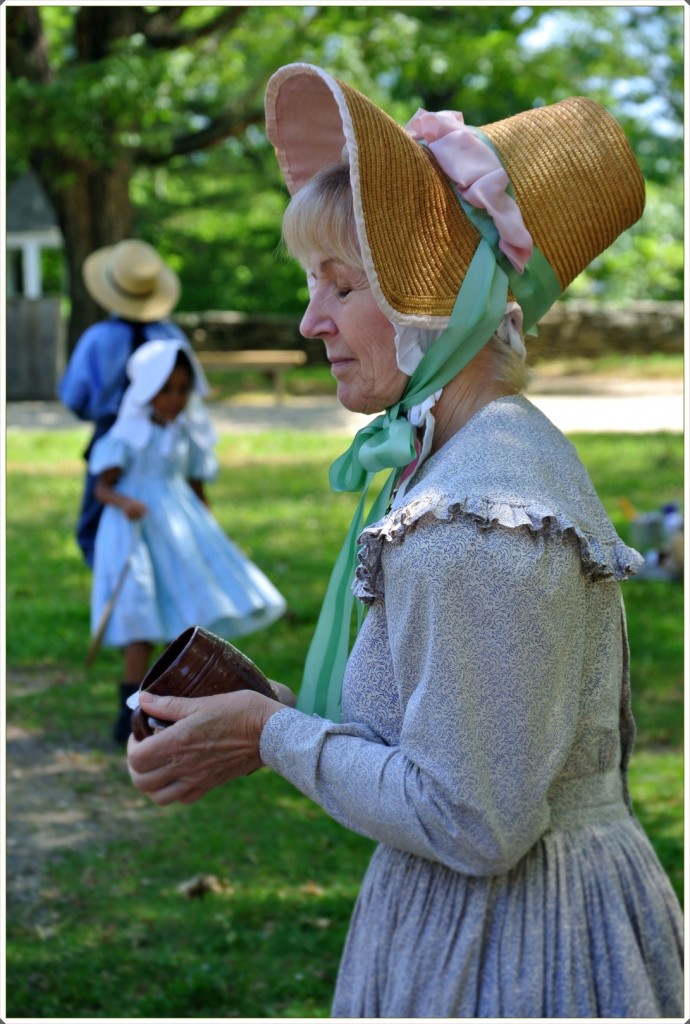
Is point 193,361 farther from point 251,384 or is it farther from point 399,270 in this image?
point 251,384

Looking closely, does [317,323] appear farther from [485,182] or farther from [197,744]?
[197,744]

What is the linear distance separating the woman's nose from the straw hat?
0.58 ft

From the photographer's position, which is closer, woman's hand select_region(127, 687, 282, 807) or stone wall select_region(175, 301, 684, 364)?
woman's hand select_region(127, 687, 282, 807)

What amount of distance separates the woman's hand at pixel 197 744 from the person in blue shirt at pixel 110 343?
441cm

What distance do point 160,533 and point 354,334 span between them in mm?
4455

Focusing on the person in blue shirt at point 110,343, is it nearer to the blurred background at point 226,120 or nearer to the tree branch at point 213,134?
the blurred background at point 226,120

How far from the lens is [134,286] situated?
7.08 metres

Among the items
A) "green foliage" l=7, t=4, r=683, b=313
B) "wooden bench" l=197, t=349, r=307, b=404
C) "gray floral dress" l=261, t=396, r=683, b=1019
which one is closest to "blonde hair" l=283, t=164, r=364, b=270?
"gray floral dress" l=261, t=396, r=683, b=1019

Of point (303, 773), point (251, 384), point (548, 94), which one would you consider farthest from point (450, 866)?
point (251, 384)

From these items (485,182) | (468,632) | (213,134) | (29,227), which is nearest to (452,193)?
(485,182)

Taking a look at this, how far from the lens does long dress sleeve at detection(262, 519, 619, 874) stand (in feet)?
5.51

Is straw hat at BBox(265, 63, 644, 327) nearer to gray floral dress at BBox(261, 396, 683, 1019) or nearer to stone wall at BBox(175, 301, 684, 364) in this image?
gray floral dress at BBox(261, 396, 683, 1019)

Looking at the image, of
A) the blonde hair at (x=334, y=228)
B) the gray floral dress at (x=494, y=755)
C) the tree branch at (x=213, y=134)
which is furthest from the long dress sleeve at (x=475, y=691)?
the tree branch at (x=213, y=134)

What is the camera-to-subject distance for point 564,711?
1767mm
